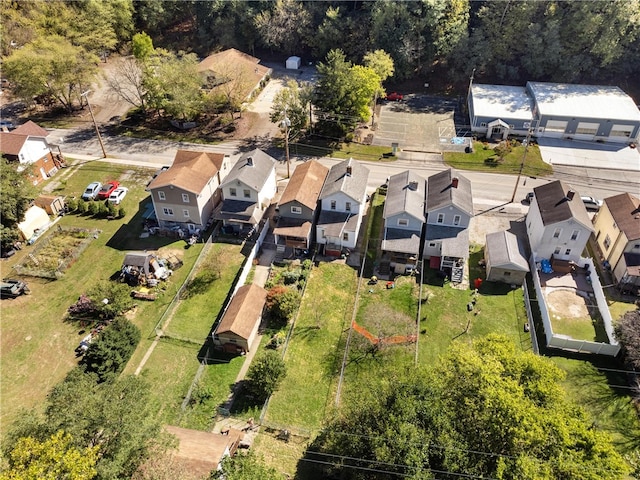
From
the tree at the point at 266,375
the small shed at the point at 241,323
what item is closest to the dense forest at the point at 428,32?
the small shed at the point at 241,323

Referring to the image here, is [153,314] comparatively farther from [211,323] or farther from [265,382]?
[265,382]

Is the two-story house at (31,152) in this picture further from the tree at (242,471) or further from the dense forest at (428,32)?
the tree at (242,471)

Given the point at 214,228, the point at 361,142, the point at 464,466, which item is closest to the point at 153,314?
the point at 214,228

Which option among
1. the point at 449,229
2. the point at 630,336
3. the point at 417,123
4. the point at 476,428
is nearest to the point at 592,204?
the point at 449,229

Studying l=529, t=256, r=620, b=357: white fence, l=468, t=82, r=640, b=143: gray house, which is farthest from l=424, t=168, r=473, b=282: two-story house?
l=468, t=82, r=640, b=143: gray house

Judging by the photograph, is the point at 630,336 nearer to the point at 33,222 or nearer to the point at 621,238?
the point at 621,238

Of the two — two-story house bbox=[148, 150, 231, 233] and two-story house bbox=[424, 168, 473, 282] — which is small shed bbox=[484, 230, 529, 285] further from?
two-story house bbox=[148, 150, 231, 233]
